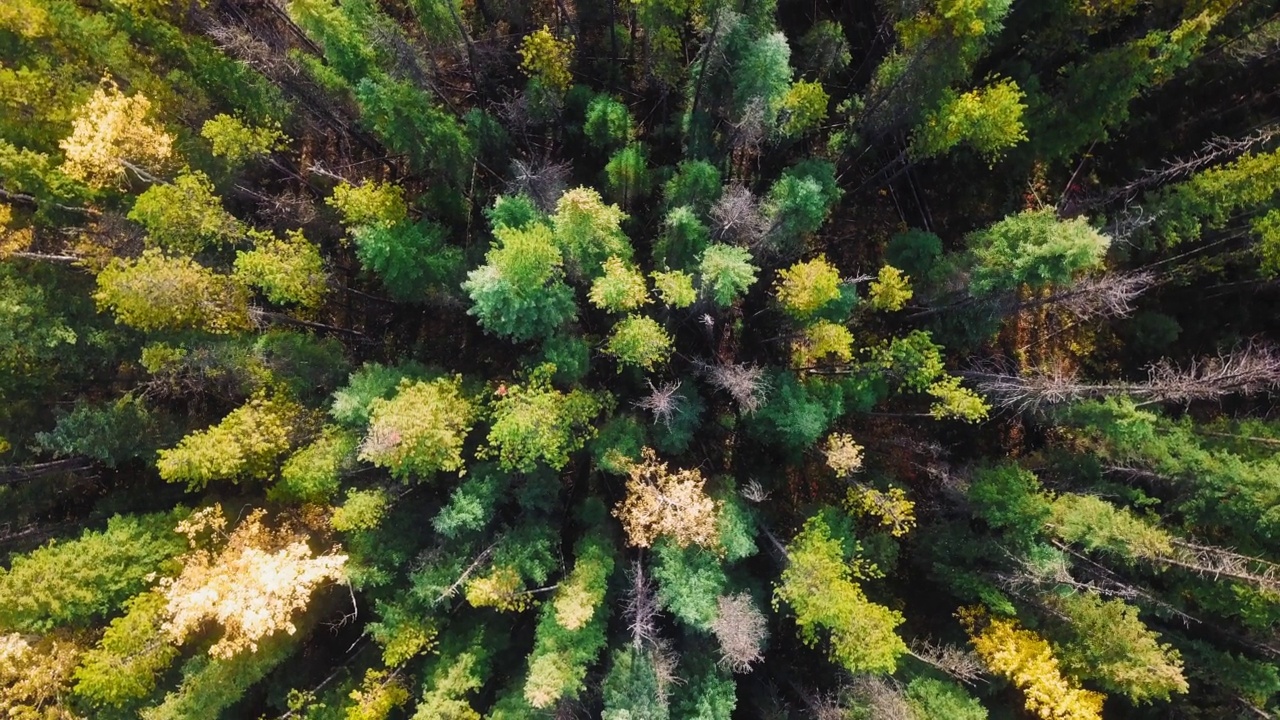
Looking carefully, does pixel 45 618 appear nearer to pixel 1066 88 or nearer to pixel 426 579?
pixel 426 579

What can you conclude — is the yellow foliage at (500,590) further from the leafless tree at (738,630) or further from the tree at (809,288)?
the tree at (809,288)

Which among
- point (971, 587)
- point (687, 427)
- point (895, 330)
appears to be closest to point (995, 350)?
point (895, 330)

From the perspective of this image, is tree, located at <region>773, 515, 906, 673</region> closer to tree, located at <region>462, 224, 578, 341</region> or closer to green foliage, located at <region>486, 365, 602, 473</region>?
green foliage, located at <region>486, 365, 602, 473</region>

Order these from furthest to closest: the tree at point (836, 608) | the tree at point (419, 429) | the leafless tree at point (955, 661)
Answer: the leafless tree at point (955, 661)
the tree at point (836, 608)
the tree at point (419, 429)

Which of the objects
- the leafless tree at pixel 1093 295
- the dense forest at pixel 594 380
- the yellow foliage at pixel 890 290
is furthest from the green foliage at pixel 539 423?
the leafless tree at pixel 1093 295

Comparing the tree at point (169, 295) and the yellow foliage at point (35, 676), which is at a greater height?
the tree at point (169, 295)

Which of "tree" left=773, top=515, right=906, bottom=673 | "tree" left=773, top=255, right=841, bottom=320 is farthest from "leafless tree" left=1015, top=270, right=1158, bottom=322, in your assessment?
"tree" left=773, top=515, right=906, bottom=673
